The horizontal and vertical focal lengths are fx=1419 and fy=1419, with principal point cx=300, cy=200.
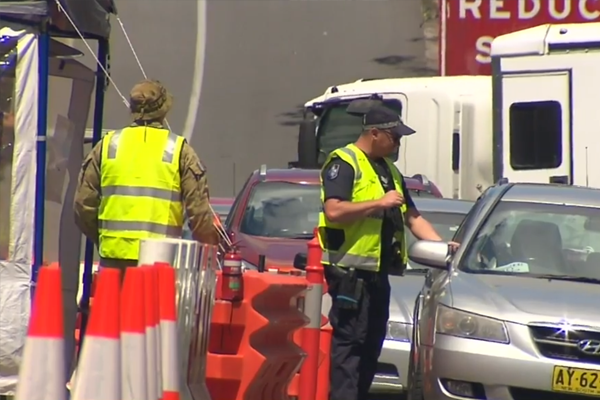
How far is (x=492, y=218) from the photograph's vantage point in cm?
871

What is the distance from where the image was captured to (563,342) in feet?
24.2

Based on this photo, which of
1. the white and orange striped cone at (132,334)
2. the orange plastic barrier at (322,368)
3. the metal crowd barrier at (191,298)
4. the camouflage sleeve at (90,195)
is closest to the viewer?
the white and orange striped cone at (132,334)

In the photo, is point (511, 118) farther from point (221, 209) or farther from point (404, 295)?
point (404, 295)

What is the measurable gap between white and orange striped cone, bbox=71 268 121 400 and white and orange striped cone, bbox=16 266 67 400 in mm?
94

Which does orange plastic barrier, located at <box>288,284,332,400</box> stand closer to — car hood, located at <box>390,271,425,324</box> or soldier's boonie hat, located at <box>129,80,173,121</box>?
car hood, located at <box>390,271,425,324</box>

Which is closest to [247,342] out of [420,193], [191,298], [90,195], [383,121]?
[191,298]

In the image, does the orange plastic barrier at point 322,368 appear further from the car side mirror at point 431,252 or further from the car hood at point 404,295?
the car hood at point 404,295

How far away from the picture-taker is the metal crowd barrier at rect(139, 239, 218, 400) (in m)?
6.03

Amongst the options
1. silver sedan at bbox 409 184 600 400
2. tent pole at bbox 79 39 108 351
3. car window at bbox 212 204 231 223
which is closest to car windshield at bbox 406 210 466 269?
silver sedan at bbox 409 184 600 400

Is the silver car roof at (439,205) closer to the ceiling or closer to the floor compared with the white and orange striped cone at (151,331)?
closer to the ceiling

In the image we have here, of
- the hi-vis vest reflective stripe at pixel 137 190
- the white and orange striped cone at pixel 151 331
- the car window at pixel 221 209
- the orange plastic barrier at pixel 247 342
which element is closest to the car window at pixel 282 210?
the car window at pixel 221 209

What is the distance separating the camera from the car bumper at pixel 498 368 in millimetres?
7293

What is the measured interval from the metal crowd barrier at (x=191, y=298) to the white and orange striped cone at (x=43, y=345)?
112 centimetres

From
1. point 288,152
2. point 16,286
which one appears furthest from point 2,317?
point 288,152
